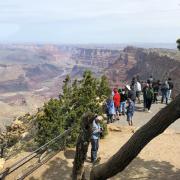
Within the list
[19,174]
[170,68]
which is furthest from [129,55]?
[19,174]

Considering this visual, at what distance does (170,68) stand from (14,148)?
92.1 m

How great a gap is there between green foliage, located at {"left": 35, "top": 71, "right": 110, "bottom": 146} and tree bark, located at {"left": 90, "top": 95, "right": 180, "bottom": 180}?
26.4 feet

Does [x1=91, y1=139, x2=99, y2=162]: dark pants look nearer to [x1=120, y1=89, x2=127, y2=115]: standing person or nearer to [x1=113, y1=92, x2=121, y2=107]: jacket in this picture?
[x1=113, y1=92, x2=121, y2=107]: jacket

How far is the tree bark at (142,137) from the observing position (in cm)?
610

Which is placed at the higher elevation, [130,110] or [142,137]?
[142,137]

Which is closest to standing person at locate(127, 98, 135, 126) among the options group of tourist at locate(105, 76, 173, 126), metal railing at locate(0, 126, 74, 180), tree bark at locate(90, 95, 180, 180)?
group of tourist at locate(105, 76, 173, 126)

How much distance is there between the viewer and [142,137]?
20.5 ft

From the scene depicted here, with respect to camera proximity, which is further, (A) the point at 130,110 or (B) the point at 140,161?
(A) the point at 130,110

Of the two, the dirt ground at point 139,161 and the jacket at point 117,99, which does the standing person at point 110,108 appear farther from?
the dirt ground at point 139,161

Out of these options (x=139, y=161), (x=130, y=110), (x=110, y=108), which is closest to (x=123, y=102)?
(x=130, y=110)

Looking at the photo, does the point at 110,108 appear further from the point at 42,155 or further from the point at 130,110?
the point at 42,155

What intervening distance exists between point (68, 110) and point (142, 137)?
382 inches

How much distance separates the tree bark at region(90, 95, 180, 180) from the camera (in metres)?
6.10

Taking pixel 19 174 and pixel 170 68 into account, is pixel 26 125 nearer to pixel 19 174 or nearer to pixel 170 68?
pixel 19 174
